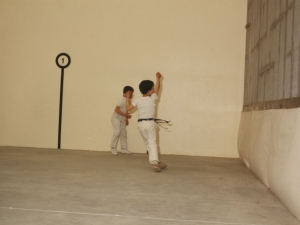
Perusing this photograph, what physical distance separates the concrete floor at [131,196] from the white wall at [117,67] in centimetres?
180

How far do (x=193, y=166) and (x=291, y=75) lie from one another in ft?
6.90

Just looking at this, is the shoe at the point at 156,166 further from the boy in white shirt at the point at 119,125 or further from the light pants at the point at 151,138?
the boy in white shirt at the point at 119,125

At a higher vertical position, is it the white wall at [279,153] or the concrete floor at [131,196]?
the white wall at [279,153]

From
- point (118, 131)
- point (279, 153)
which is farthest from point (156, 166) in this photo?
point (118, 131)

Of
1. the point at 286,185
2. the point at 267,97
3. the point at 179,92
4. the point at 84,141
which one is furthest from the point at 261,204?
the point at 84,141

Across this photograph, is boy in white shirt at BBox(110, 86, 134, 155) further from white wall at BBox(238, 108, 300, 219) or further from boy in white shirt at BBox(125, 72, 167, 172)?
white wall at BBox(238, 108, 300, 219)

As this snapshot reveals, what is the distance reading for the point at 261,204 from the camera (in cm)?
266

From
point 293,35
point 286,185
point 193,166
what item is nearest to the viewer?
point 286,185

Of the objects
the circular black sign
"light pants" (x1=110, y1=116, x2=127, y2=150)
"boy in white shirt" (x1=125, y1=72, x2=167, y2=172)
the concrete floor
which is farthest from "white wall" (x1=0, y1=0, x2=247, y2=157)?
"boy in white shirt" (x1=125, y1=72, x2=167, y2=172)

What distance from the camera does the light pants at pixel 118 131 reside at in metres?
5.77

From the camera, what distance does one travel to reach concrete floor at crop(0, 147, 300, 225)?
2172 mm

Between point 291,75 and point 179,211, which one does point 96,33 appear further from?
point 179,211

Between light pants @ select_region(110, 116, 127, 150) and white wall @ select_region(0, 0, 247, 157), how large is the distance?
35 centimetres

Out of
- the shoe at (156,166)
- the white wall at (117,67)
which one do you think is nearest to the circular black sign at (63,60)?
the white wall at (117,67)
